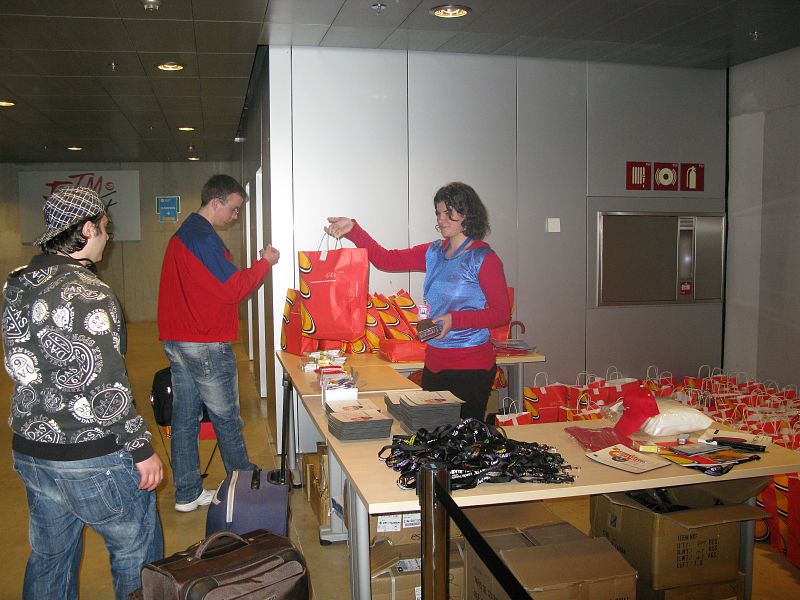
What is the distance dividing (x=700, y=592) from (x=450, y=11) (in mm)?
3594

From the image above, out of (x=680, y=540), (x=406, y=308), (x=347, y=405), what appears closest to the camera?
(x=680, y=540)

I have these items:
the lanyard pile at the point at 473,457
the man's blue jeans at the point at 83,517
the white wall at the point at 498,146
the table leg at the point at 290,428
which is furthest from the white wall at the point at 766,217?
the man's blue jeans at the point at 83,517

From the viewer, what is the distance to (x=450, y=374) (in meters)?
3.35

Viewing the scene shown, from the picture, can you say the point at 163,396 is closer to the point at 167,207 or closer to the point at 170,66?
the point at 170,66

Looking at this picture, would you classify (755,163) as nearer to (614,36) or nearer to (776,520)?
(614,36)

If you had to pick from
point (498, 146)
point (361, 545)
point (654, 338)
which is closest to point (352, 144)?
point (498, 146)

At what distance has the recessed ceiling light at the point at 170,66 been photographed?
573 cm

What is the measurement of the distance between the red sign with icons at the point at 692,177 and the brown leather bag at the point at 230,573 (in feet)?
17.7

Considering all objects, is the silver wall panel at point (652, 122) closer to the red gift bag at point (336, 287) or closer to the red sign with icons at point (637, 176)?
the red sign with icons at point (637, 176)

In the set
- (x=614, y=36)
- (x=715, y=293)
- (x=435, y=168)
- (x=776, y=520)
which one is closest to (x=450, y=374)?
(x=776, y=520)

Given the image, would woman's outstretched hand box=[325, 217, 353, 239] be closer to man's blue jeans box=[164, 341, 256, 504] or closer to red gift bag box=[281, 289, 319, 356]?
red gift bag box=[281, 289, 319, 356]

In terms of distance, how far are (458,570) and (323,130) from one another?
3637mm

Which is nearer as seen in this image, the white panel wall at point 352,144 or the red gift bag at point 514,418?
the red gift bag at point 514,418

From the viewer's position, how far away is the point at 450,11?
4.52 metres
